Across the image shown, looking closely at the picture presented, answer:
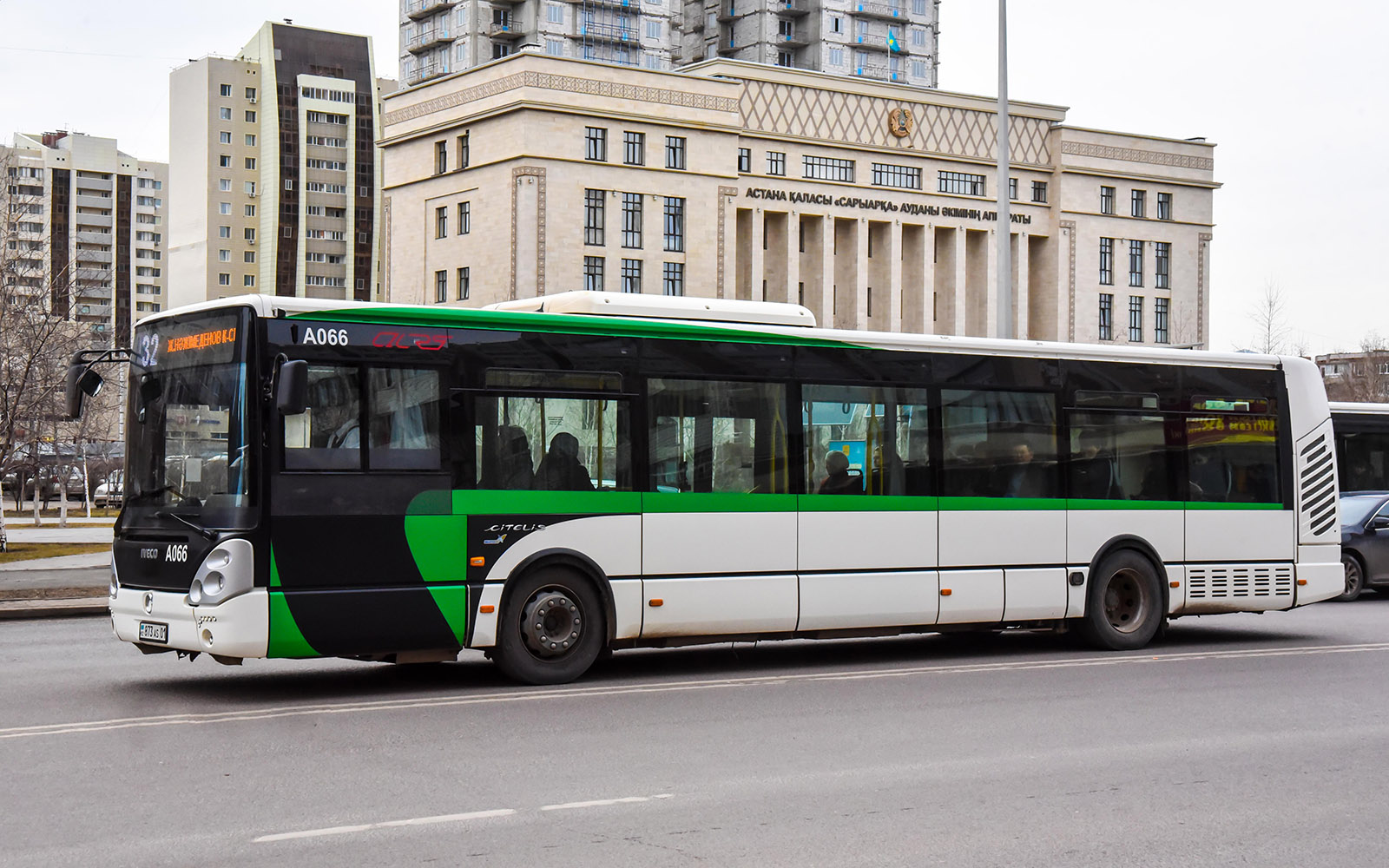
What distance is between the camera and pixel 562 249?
78500 mm

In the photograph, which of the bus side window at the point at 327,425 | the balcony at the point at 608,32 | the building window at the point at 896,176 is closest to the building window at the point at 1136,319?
the building window at the point at 896,176

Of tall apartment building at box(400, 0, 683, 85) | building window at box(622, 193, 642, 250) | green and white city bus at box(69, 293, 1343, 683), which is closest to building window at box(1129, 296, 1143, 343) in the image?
building window at box(622, 193, 642, 250)

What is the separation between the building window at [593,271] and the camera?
260 ft

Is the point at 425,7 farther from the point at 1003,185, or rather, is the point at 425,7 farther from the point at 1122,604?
the point at 1122,604

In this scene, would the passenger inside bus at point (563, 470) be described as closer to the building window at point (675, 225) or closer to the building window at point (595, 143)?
the building window at point (595, 143)

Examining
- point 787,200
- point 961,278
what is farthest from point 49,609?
point 961,278

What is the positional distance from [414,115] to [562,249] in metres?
14.1

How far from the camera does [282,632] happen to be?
10.9m

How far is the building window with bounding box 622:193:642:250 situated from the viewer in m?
80.6

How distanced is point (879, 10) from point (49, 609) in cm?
10906

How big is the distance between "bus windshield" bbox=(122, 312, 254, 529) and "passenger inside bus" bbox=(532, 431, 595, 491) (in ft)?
7.37

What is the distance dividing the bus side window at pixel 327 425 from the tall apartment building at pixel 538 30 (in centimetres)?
9948

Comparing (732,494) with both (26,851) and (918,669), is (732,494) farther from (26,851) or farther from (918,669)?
(26,851)

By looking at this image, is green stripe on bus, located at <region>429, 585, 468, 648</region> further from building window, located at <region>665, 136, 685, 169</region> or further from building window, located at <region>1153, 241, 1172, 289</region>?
building window, located at <region>1153, 241, 1172, 289</region>
